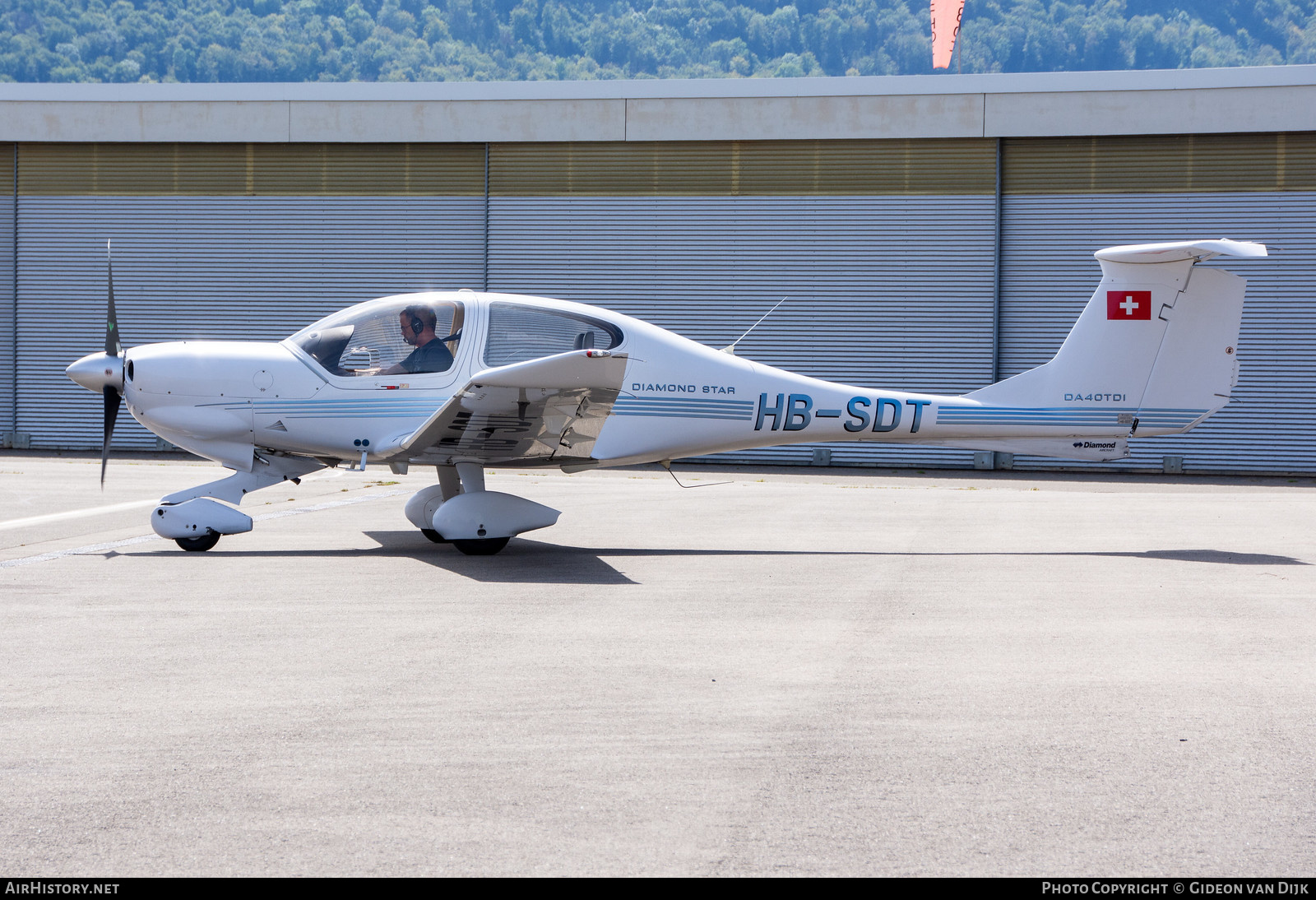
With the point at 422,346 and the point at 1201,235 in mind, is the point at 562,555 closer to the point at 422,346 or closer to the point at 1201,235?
the point at 422,346

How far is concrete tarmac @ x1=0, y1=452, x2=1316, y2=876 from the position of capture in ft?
9.96

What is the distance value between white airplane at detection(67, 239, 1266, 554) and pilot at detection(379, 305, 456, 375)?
1cm

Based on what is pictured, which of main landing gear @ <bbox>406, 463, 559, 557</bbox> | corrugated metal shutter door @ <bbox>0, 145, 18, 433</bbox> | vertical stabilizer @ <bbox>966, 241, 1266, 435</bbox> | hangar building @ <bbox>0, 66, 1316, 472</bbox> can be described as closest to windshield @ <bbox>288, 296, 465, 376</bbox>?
main landing gear @ <bbox>406, 463, 559, 557</bbox>

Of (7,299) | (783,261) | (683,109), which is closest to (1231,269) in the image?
(783,261)

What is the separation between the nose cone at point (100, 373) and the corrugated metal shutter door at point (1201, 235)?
1603cm

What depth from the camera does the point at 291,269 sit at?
22156 millimetres

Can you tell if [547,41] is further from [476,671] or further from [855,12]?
[476,671]

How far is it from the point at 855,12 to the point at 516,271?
5190 inches

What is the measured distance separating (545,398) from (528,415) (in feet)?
1.01

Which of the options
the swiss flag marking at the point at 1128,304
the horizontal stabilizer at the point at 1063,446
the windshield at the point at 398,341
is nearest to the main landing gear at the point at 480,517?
the windshield at the point at 398,341

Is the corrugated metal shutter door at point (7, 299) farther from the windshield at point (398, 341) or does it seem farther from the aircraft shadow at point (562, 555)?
the windshield at point (398, 341)

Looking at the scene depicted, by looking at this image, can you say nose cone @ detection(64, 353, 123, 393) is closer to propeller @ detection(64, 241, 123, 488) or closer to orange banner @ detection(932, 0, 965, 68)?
propeller @ detection(64, 241, 123, 488)

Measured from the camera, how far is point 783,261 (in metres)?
21.3
